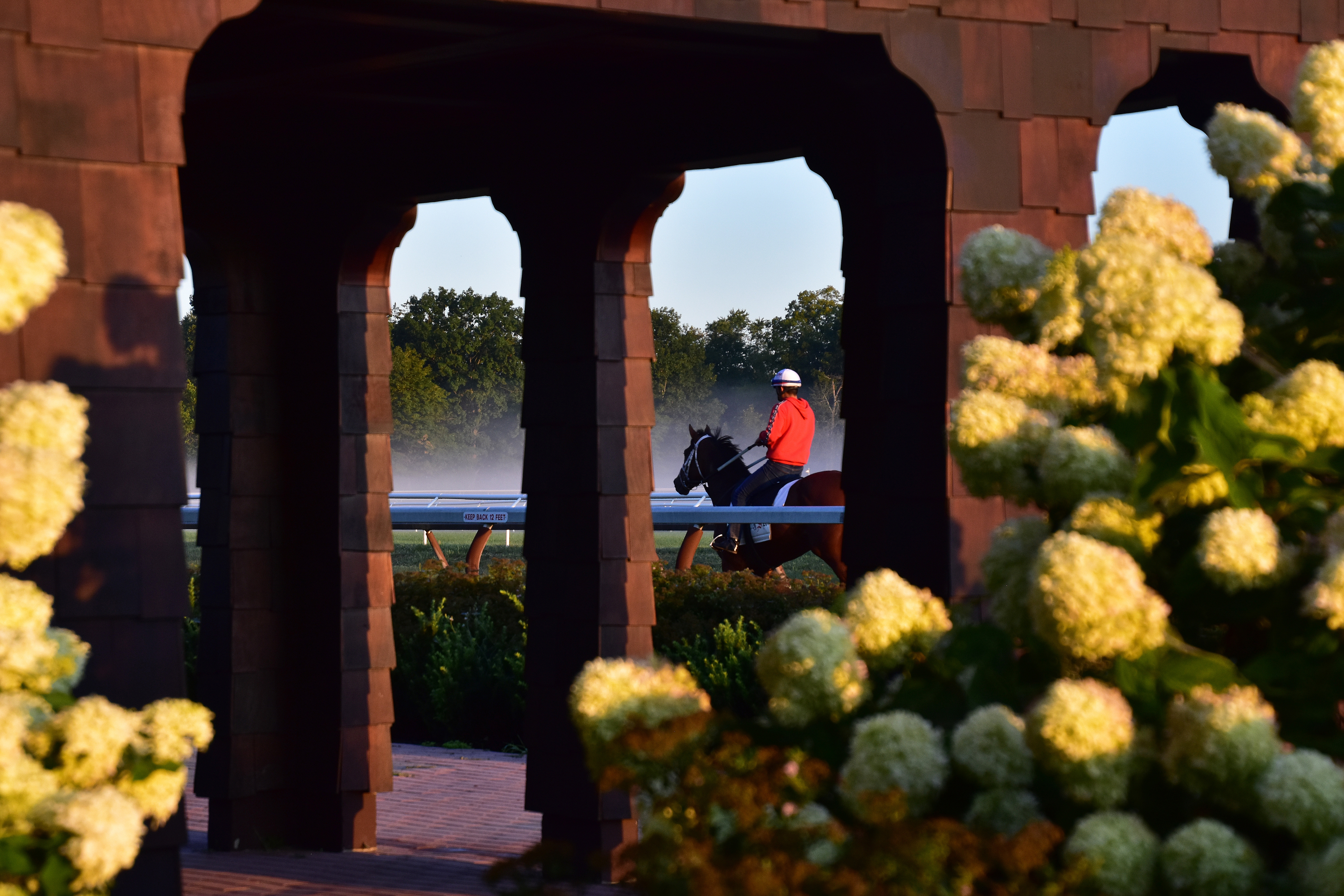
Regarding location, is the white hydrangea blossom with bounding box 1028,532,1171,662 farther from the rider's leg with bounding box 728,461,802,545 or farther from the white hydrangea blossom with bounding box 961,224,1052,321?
the rider's leg with bounding box 728,461,802,545

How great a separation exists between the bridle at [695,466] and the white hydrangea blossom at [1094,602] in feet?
46.2

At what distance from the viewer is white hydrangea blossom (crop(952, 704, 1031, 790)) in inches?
121

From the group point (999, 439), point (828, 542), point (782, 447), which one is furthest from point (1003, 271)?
point (782, 447)

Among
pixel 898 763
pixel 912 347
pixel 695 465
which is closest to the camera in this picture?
pixel 898 763

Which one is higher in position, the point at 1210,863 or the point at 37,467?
the point at 37,467

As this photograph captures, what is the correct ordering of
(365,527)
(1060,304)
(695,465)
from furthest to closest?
(695,465) < (365,527) < (1060,304)

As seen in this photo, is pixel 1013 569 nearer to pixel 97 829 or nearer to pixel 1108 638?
pixel 1108 638

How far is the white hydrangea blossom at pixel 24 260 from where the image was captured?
3.36m

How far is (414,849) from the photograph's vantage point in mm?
7980

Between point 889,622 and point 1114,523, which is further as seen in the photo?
point 889,622

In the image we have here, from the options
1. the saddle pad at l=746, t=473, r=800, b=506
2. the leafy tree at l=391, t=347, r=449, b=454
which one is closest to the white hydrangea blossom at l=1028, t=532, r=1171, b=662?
the saddle pad at l=746, t=473, r=800, b=506

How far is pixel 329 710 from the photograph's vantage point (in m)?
7.89

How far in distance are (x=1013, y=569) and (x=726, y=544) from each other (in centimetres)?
1338

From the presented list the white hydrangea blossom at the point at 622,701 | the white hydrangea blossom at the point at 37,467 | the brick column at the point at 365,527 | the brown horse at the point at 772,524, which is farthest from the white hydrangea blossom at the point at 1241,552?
the brown horse at the point at 772,524
